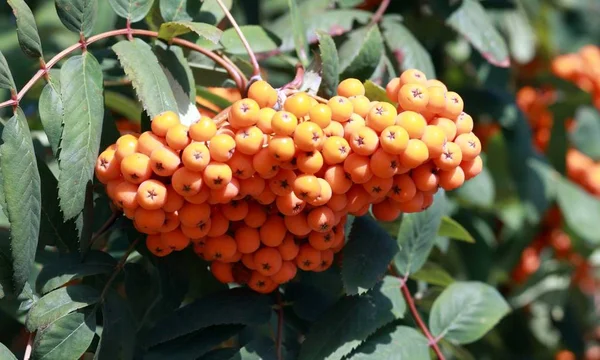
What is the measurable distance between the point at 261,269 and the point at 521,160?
1.28m

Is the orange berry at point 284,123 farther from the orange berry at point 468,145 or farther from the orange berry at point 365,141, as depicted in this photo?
the orange berry at point 468,145

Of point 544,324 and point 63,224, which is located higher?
point 63,224

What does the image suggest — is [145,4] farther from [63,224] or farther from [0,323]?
[0,323]

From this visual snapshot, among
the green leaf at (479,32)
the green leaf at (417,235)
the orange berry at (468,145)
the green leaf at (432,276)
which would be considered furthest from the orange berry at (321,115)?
the green leaf at (479,32)

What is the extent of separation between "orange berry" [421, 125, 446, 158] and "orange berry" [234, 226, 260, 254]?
310 millimetres

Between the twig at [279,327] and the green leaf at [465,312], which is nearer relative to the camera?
the twig at [279,327]

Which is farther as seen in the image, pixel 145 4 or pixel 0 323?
pixel 0 323

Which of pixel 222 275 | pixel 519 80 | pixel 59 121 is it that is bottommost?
pixel 519 80

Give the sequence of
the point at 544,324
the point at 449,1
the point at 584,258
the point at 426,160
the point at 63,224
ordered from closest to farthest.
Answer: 1. the point at 426,160
2. the point at 63,224
3. the point at 449,1
4. the point at 584,258
5. the point at 544,324

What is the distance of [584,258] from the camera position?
105 inches

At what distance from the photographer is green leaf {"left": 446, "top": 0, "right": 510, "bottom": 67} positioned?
1.86 m

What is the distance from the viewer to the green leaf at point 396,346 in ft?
4.63

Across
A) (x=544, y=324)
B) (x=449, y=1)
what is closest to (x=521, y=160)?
(x=449, y=1)

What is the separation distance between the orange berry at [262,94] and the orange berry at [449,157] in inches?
10.7
